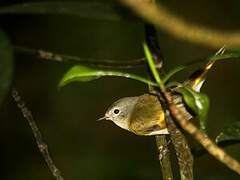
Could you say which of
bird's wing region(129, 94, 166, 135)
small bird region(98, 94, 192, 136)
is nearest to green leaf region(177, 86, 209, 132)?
small bird region(98, 94, 192, 136)

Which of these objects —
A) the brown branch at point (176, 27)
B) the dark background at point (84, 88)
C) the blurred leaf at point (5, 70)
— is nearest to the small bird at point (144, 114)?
the blurred leaf at point (5, 70)

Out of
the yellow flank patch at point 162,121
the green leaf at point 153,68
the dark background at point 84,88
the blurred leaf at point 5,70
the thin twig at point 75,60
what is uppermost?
the dark background at point 84,88

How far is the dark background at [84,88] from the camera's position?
6160 millimetres

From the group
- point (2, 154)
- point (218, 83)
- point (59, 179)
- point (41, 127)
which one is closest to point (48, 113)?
point (41, 127)

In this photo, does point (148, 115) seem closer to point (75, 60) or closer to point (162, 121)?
point (162, 121)

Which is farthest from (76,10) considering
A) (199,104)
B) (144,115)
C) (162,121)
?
(144,115)

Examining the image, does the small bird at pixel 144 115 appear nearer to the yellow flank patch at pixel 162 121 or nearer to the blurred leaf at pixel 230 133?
the yellow flank patch at pixel 162 121

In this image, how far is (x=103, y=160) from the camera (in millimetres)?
5566

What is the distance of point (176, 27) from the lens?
1.08 metres

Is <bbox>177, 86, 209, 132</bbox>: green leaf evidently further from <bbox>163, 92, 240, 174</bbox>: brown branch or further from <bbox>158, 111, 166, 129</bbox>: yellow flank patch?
<bbox>158, 111, 166, 129</bbox>: yellow flank patch

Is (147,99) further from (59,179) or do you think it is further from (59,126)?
(59,126)

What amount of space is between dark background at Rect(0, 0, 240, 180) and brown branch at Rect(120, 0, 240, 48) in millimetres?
4887

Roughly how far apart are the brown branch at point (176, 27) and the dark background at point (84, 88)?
16.0 ft

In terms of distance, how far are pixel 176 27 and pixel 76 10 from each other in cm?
49
